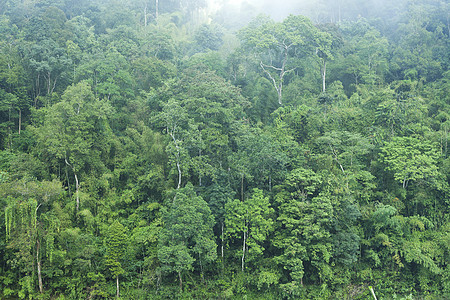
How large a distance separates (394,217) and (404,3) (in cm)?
3092

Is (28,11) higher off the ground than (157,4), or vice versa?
(157,4)

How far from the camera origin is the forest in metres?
16.4

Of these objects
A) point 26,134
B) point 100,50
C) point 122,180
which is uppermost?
point 100,50

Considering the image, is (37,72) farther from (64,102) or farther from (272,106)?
(272,106)

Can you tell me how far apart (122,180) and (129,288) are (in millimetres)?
6329

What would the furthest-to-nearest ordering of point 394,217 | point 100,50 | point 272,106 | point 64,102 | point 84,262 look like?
1. point 100,50
2. point 272,106
3. point 64,102
4. point 394,217
5. point 84,262

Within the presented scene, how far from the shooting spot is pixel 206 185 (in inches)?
774

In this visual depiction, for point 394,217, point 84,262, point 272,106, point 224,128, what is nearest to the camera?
point 84,262

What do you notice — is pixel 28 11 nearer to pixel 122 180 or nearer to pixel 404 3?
pixel 122 180

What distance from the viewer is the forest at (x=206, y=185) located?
16.4 meters

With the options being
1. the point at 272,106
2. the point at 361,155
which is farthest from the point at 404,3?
the point at 361,155

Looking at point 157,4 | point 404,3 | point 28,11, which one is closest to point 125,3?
point 157,4

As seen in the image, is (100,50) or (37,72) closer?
(37,72)

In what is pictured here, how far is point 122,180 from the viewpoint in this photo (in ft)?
68.1
